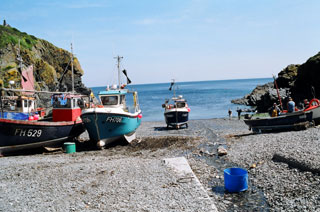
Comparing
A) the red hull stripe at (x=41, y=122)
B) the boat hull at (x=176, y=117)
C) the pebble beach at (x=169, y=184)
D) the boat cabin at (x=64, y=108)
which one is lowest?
the pebble beach at (x=169, y=184)

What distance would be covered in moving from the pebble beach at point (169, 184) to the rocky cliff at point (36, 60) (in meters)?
22.6

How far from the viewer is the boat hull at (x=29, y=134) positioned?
1343cm

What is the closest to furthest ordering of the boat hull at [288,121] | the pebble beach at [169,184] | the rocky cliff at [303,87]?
the pebble beach at [169,184] < the boat hull at [288,121] < the rocky cliff at [303,87]

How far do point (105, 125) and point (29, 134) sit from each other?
400 cm

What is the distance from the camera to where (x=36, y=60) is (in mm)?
45188

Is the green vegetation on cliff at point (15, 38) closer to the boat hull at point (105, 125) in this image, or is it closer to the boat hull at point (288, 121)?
the boat hull at point (105, 125)

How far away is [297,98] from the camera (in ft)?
131


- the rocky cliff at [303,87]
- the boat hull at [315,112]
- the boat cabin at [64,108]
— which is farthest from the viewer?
the rocky cliff at [303,87]

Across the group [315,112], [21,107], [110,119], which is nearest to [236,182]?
[110,119]

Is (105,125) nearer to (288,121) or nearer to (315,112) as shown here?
(288,121)

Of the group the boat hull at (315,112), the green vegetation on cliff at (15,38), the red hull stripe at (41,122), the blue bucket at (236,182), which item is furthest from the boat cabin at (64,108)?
the green vegetation on cliff at (15,38)

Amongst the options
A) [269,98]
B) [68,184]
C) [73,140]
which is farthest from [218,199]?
[269,98]

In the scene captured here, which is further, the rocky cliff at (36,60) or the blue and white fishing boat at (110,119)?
the rocky cliff at (36,60)

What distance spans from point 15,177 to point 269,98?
38.8 meters
